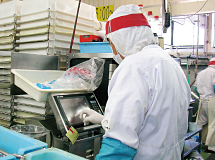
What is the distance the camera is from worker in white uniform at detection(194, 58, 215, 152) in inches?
157

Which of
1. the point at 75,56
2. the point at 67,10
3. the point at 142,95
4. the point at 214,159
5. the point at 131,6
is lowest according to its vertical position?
the point at 214,159

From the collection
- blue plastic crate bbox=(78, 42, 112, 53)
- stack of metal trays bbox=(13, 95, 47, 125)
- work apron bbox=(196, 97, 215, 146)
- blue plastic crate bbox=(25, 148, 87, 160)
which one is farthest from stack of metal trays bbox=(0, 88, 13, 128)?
work apron bbox=(196, 97, 215, 146)

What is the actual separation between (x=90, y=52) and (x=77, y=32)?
37cm

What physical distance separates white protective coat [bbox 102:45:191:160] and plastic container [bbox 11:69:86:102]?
24.7 inches

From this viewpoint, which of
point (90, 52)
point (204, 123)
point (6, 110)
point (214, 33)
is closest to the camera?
point (90, 52)

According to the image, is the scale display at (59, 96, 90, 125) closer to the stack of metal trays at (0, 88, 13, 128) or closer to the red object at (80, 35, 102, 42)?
the red object at (80, 35, 102, 42)

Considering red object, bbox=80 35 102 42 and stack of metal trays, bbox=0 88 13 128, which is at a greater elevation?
red object, bbox=80 35 102 42

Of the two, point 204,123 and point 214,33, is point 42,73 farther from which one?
point 214,33

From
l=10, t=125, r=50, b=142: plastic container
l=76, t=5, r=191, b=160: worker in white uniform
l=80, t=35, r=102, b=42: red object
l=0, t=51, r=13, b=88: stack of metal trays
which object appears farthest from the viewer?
Answer: l=0, t=51, r=13, b=88: stack of metal trays

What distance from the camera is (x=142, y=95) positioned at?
2.78 ft

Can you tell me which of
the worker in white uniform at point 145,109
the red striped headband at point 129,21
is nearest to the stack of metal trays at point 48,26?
the red striped headband at point 129,21

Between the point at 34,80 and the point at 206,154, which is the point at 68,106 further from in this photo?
the point at 206,154

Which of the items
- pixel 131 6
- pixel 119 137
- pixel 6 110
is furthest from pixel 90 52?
pixel 119 137

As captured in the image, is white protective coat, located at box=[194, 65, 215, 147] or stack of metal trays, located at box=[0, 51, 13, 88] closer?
stack of metal trays, located at box=[0, 51, 13, 88]
